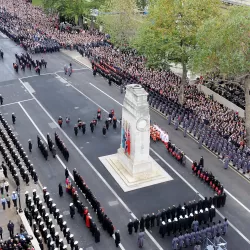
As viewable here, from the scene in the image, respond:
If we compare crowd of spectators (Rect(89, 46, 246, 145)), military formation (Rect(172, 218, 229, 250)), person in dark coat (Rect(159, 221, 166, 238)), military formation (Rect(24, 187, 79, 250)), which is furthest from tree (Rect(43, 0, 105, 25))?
military formation (Rect(172, 218, 229, 250))

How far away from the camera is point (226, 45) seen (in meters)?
29.7

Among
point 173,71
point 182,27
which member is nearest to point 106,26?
point 173,71

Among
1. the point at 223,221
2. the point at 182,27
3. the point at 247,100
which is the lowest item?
the point at 223,221

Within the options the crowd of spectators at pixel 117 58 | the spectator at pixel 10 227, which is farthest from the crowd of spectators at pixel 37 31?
the spectator at pixel 10 227

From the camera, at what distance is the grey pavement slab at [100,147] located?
82.2 feet

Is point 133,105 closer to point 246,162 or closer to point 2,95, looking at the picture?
point 246,162

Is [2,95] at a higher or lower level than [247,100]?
lower

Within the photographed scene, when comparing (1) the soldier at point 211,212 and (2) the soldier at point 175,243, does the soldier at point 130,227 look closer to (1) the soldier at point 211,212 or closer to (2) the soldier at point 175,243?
(2) the soldier at point 175,243

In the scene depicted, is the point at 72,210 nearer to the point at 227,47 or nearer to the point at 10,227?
the point at 10,227

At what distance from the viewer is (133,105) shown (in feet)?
82.5

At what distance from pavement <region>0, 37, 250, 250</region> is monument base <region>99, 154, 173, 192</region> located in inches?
13.9

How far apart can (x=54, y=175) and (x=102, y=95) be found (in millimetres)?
14698

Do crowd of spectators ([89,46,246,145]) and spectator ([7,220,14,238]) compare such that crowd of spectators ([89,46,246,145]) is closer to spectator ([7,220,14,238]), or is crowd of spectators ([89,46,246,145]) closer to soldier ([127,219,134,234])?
soldier ([127,219,134,234])

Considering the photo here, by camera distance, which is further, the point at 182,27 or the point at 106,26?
the point at 106,26
